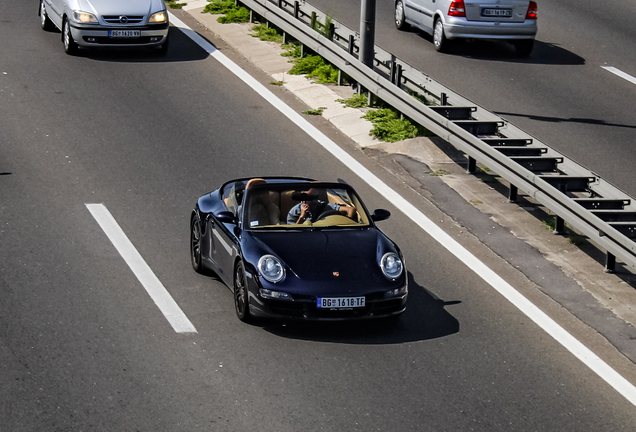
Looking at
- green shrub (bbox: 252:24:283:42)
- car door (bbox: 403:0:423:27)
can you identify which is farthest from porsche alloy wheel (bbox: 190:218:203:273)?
car door (bbox: 403:0:423:27)

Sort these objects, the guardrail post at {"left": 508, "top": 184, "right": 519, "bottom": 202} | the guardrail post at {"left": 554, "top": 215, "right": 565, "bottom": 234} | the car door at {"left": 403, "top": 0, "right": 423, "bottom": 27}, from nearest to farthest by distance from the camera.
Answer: the guardrail post at {"left": 554, "top": 215, "right": 565, "bottom": 234} < the guardrail post at {"left": 508, "top": 184, "right": 519, "bottom": 202} < the car door at {"left": 403, "top": 0, "right": 423, "bottom": 27}

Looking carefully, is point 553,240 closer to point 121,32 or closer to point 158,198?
point 158,198

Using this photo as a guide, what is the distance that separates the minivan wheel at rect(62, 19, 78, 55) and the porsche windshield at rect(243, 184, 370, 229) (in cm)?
999

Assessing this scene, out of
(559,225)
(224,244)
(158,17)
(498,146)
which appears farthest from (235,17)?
(224,244)

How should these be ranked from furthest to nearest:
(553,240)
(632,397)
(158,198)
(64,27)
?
(64,27) → (158,198) → (553,240) → (632,397)

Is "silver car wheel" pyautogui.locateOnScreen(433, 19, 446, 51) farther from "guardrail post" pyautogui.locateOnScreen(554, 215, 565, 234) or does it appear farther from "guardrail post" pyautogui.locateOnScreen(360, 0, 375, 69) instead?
"guardrail post" pyautogui.locateOnScreen(554, 215, 565, 234)

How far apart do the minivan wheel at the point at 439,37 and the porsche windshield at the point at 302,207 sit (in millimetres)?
10590

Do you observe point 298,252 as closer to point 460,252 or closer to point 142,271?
point 142,271

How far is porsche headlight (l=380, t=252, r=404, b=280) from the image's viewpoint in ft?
30.5

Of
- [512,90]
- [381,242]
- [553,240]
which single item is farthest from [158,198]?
[512,90]

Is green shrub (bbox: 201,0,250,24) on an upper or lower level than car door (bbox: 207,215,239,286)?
lower

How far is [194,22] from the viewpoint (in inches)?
864

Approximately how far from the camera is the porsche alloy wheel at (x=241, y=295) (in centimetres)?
931

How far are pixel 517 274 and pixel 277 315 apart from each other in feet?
10.6
